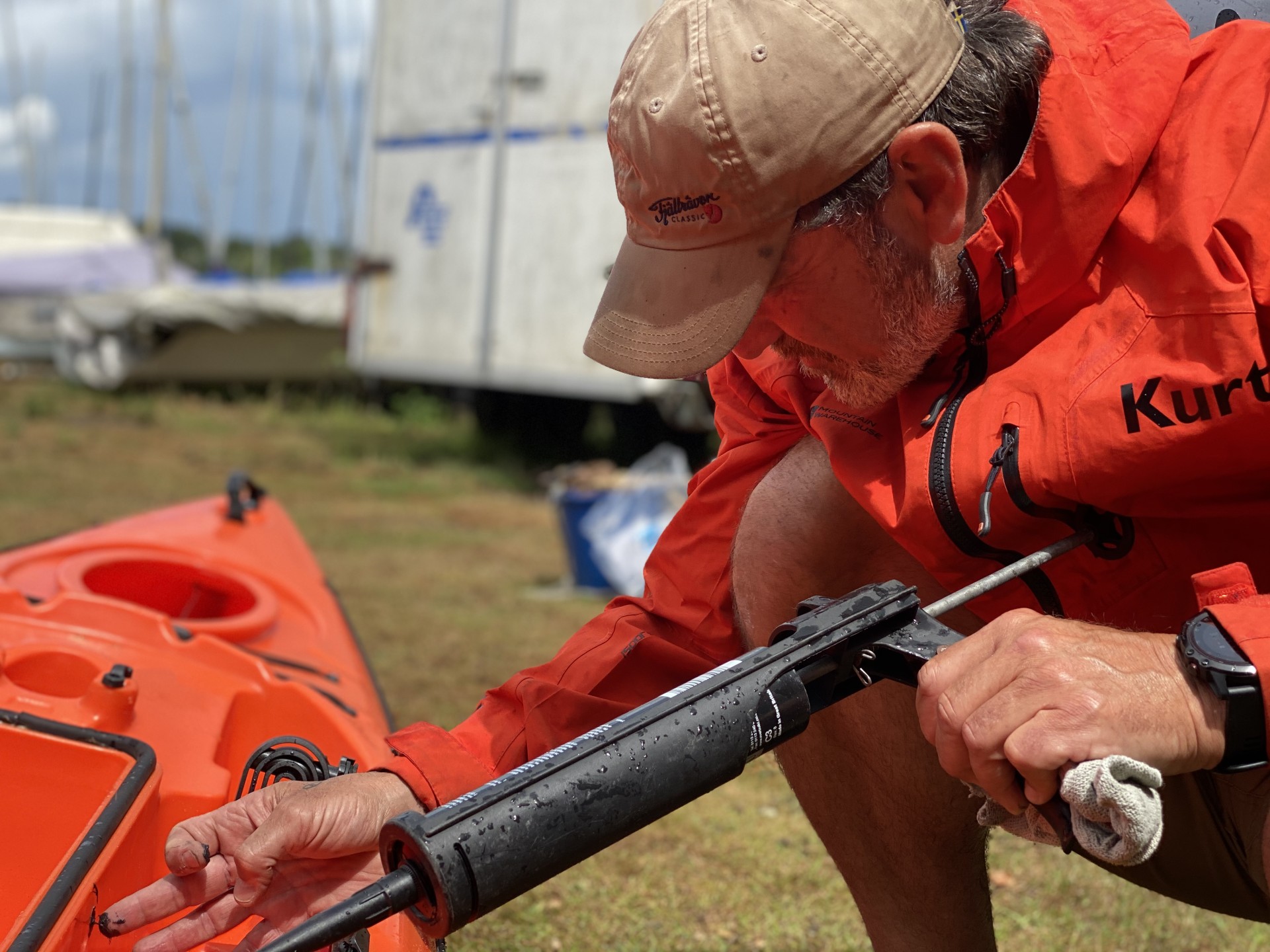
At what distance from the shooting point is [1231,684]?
1.03 metres

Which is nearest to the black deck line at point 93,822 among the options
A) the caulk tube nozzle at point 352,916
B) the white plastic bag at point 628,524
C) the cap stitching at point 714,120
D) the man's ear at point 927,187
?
the caulk tube nozzle at point 352,916

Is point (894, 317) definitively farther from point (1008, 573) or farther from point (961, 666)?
point (961, 666)

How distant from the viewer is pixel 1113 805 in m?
0.98

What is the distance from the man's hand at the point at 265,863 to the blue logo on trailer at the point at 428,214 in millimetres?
6011

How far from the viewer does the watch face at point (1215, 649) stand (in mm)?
1029

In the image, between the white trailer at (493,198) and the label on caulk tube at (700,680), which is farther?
the white trailer at (493,198)

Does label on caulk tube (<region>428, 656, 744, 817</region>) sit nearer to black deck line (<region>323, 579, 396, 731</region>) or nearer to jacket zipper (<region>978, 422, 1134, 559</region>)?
jacket zipper (<region>978, 422, 1134, 559</region>)

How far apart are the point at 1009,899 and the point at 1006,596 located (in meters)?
1.00

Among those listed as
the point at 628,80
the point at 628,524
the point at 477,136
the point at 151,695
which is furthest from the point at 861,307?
the point at 477,136

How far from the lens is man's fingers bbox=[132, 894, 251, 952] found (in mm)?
1247

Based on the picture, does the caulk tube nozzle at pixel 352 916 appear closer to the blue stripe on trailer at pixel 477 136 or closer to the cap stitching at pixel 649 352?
the cap stitching at pixel 649 352

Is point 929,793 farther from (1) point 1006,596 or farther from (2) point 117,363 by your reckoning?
(2) point 117,363

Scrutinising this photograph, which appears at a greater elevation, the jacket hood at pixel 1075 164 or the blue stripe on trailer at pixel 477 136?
the jacket hood at pixel 1075 164

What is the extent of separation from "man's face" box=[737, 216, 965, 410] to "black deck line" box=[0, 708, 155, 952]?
2.75 feet
